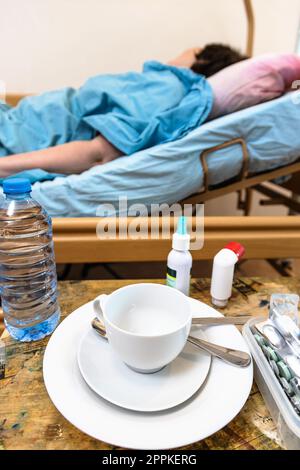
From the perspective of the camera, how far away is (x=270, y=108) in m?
0.89

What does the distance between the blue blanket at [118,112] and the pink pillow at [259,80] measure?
68mm

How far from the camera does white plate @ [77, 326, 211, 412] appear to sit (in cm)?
35

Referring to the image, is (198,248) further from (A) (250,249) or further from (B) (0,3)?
(B) (0,3)

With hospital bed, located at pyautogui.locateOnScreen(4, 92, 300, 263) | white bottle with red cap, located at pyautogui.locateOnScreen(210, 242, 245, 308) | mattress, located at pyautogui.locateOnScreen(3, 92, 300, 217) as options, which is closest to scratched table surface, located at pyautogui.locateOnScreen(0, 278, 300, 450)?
white bottle with red cap, located at pyautogui.locateOnScreen(210, 242, 245, 308)

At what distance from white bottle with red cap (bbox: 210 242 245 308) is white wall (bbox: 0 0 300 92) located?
139 centimetres

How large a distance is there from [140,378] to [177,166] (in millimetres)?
619

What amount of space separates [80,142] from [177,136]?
304 millimetres

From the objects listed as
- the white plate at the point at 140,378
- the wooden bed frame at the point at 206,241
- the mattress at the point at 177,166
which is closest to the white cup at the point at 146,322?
the white plate at the point at 140,378

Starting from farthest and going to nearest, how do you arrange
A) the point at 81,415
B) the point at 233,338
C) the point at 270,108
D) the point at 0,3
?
1. the point at 0,3
2. the point at 270,108
3. the point at 233,338
4. the point at 81,415

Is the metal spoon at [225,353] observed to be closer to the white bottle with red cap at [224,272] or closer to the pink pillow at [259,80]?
the white bottle with red cap at [224,272]

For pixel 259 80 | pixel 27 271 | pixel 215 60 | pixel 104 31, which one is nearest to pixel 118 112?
pixel 259 80

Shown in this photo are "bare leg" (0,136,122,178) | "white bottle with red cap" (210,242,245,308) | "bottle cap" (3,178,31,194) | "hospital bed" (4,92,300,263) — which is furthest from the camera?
"bare leg" (0,136,122,178)

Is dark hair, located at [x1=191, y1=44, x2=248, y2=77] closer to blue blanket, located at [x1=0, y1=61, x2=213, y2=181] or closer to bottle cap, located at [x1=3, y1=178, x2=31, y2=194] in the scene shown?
blue blanket, located at [x1=0, y1=61, x2=213, y2=181]

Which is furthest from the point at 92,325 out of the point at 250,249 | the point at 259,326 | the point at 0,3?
the point at 0,3
